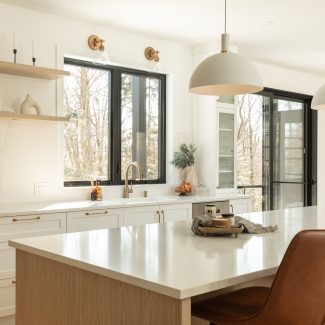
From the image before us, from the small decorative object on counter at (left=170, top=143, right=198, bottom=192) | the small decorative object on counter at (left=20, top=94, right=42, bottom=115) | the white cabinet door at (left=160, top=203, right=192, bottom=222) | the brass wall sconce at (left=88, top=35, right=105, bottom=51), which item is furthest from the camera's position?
the small decorative object on counter at (left=170, top=143, right=198, bottom=192)

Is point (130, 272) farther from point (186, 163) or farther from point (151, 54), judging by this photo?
point (151, 54)

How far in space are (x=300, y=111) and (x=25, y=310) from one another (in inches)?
234

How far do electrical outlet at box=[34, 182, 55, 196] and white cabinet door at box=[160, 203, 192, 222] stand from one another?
3.38 ft

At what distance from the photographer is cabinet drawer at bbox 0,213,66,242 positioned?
360 centimetres

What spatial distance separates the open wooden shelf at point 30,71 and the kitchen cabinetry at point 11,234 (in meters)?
1.20

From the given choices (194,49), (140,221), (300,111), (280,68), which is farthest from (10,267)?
(300,111)

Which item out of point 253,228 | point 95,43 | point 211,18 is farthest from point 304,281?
point 95,43

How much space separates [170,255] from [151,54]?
3575 millimetres

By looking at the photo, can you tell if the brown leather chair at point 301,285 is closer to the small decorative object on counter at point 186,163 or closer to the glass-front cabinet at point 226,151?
the small decorative object on counter at point 186,163

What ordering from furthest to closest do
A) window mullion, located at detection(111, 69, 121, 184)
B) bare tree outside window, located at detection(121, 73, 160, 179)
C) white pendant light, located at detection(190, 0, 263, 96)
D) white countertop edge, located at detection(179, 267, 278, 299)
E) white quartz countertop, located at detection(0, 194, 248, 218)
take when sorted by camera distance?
1. bare tree outside window, located at detection(121, 73, 160, 179)
2. window mullion, located at detection(111, 69, 121, 184)
3. white quartz countertop, located at detection(0, 194, 248, 218)
4. white pendant light, located at detection(190, 0, 263, 96)
5. white countertop edge, located at detection(179, 267, 278, 299)

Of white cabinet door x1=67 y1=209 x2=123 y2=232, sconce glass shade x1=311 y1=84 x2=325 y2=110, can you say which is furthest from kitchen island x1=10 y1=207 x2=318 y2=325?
white cabinet door x1=67 y1=209 x2=123 y2=232

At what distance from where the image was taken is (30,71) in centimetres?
405

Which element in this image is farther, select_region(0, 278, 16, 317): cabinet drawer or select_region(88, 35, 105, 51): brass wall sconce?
select_region(88, 35, 105, 51): brass wall sconce

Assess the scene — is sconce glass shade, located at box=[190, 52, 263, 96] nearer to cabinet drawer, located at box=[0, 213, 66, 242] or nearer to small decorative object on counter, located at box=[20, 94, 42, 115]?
cabinet drawer, located at box=[0, 213, 66, 242]
